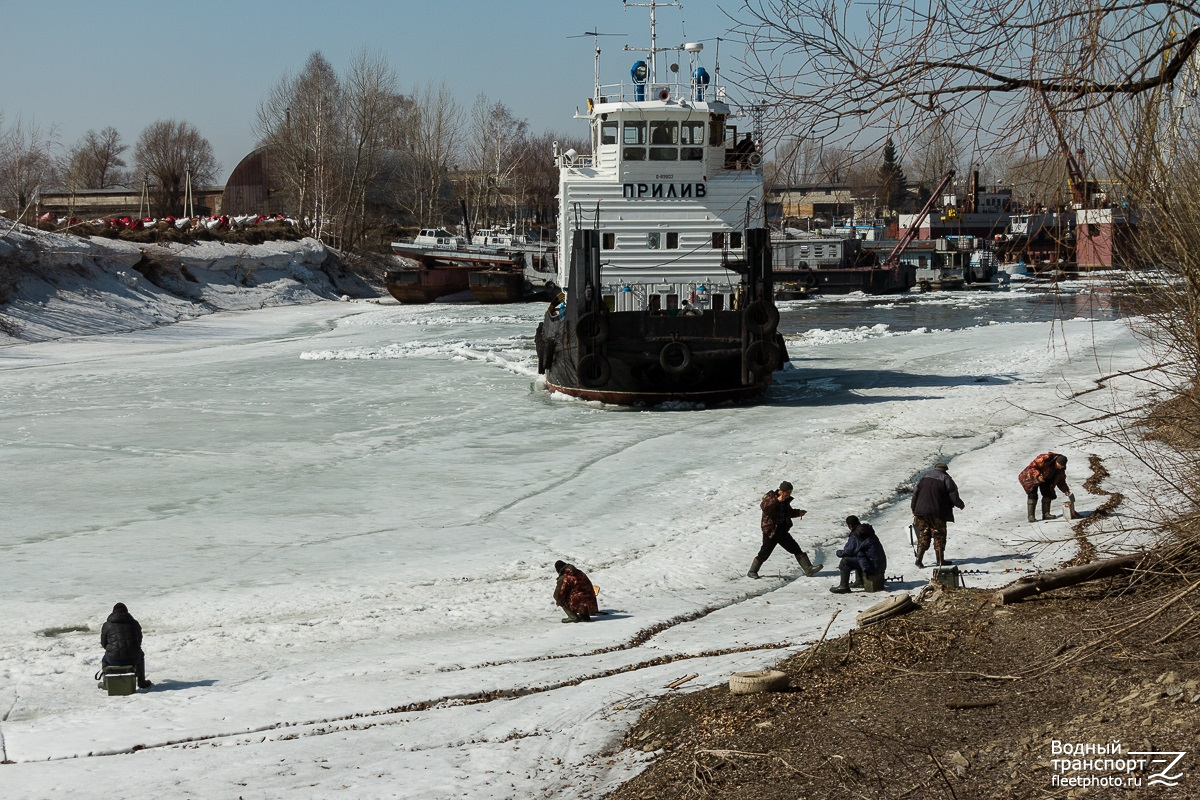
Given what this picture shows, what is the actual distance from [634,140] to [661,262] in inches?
133

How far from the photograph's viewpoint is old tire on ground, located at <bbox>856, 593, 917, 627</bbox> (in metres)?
8.21

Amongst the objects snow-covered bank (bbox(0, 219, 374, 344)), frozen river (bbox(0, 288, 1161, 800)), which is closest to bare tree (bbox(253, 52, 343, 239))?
snow-covered bank (bbox(0, 219, 374, 344))

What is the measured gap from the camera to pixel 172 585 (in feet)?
41.4

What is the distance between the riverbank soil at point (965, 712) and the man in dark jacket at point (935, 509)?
4.44 m

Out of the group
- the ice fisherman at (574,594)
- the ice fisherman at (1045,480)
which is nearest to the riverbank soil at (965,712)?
the ice fisherman at (574,594)

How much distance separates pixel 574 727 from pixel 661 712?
579 mm

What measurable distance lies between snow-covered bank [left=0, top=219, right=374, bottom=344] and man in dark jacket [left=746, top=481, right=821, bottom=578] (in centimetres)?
3822

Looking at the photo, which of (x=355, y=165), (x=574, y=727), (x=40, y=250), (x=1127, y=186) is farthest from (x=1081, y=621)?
(x=355, y=165)

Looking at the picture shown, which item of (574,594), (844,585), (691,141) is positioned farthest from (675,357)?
(574,594)

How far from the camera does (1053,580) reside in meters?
7.68

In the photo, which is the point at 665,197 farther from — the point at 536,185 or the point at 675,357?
the point at 536,185

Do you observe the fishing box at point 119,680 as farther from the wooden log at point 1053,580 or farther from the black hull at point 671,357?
the black hull at point 671,357

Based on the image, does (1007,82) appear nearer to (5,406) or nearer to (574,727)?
(574,727)

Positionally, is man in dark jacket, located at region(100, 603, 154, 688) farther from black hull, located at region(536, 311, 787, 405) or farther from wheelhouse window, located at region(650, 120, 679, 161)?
wheelhouse window, located at region(650, 120, 679, 161)
